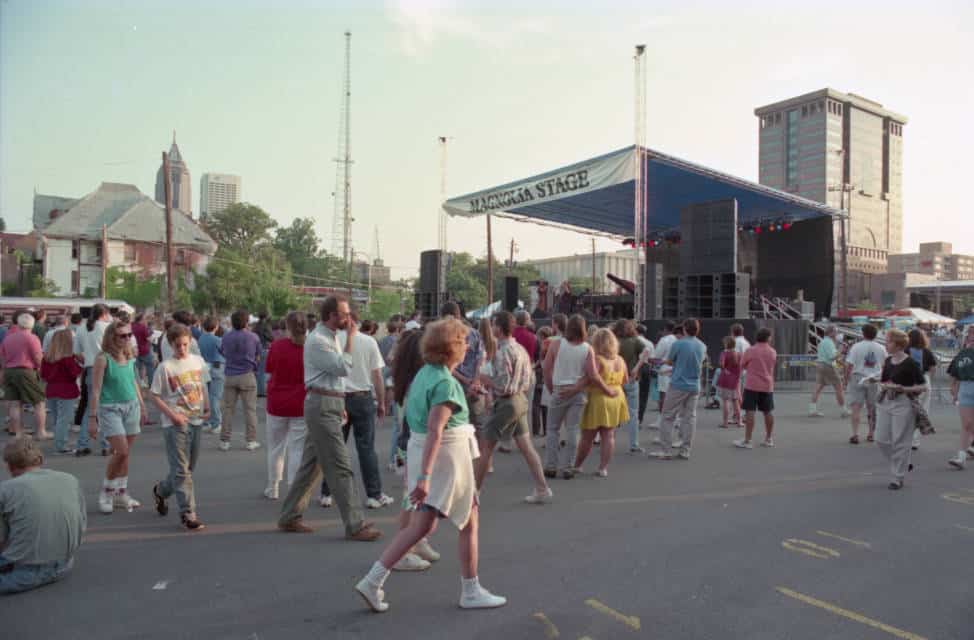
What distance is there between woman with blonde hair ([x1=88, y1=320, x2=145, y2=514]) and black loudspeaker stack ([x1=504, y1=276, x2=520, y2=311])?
62.4 ft

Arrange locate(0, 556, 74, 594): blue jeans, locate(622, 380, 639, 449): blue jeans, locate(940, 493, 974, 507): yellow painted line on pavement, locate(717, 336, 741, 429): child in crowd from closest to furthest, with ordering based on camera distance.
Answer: locate(0, 556, 74, 594): blue jeans → locate(940, 493, 974, 507): yellow painted line on pavement → locate(622, 380, 639, 449): blue jeans → locate(717, 336, 741, 429): child in crowd

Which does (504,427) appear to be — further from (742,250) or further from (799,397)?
(742,250)

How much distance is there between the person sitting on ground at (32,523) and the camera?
384cm

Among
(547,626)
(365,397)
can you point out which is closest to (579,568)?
(547,626)

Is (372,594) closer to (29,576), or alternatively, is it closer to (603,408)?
(29,576)

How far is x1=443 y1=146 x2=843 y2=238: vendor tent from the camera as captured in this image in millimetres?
18422

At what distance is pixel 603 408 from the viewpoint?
22.4 feet

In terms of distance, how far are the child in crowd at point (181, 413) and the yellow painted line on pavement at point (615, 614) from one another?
3.17m

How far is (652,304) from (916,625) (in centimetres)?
1624

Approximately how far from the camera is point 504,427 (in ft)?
19.4

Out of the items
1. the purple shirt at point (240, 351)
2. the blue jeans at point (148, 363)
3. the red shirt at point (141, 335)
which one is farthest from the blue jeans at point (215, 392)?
the blue jeans at point (148, 363)

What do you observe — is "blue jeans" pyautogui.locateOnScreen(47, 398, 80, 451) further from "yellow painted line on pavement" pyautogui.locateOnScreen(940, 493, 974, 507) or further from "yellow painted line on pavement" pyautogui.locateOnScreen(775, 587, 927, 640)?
"yellow painted line on pavement" pyautogui.locateOnScreen(940, 493, 974, 507)

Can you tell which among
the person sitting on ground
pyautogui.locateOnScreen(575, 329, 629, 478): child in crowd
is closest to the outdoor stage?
pyautogui.locateOnScreen(575, 329, 629, 478): child in crowd

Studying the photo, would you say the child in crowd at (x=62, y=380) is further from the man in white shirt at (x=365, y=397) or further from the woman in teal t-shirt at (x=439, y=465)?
the woman in teal t-shirt at (x=439, y=465)
